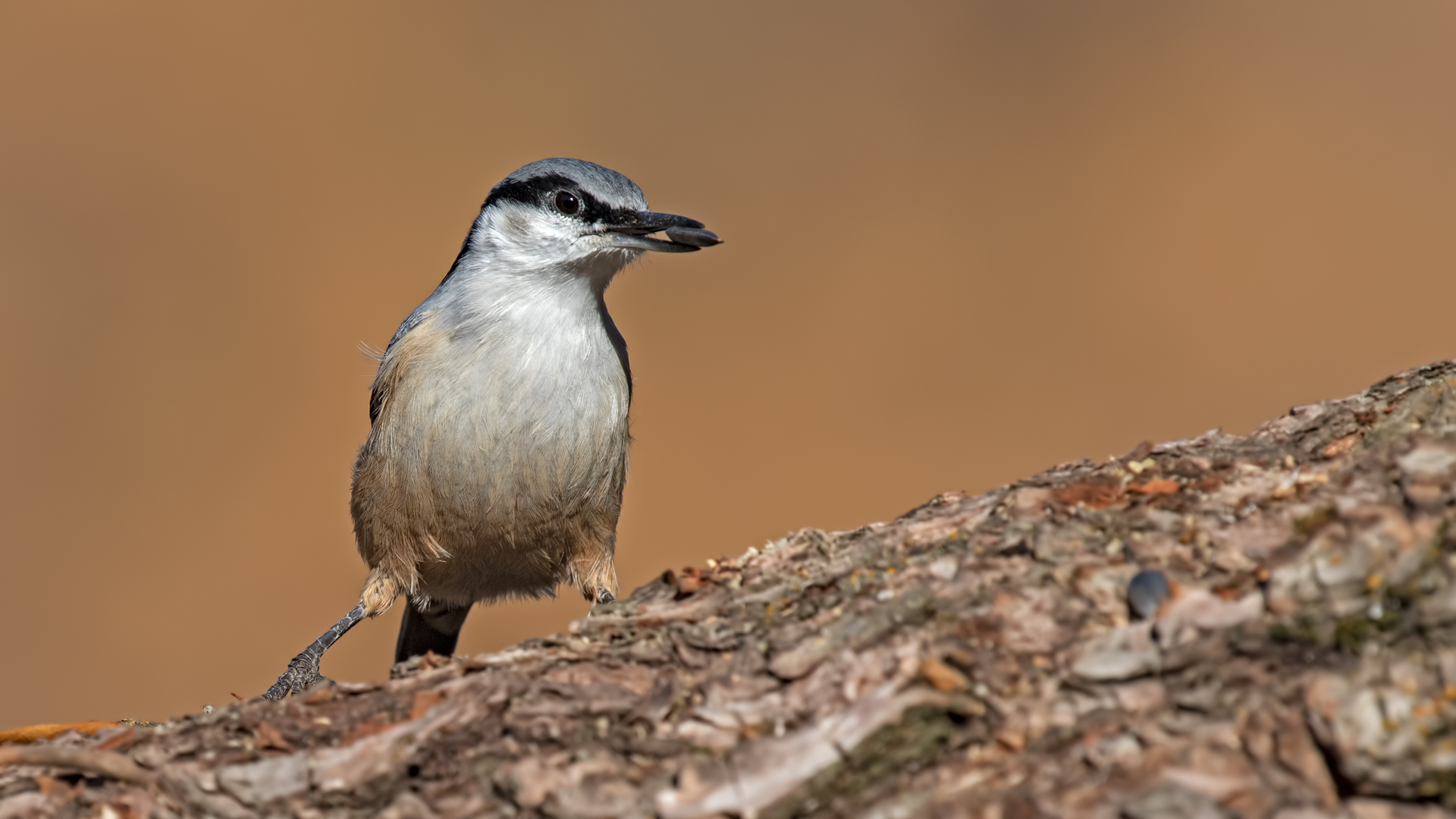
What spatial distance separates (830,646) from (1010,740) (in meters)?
0.43

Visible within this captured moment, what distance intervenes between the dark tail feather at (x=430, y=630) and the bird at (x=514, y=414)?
0.38 m

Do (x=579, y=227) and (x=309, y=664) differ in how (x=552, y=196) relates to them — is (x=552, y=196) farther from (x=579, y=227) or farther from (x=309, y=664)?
(x=309, y=664)

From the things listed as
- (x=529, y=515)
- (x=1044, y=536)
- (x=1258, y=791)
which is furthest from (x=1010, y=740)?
(x=529, y=515)

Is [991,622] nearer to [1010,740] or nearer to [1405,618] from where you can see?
[1010,740]

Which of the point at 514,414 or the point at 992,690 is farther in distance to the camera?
the point at 514,414

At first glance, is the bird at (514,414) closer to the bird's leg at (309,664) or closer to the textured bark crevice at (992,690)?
the bird's leg at (309,664)

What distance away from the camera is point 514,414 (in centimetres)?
422

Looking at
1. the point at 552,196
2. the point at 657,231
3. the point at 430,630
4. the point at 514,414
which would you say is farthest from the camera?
the point at 430,630

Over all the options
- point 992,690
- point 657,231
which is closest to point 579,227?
point 657,231

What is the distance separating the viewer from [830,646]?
2.33m

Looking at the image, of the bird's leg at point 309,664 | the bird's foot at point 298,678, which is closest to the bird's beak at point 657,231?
the bird's leg at point 309,664

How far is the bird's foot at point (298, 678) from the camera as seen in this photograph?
4398 mm

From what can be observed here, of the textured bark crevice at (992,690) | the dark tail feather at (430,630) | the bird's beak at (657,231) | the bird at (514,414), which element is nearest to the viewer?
the textured bark crevice at (992,690)

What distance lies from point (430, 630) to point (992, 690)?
3690 mm
